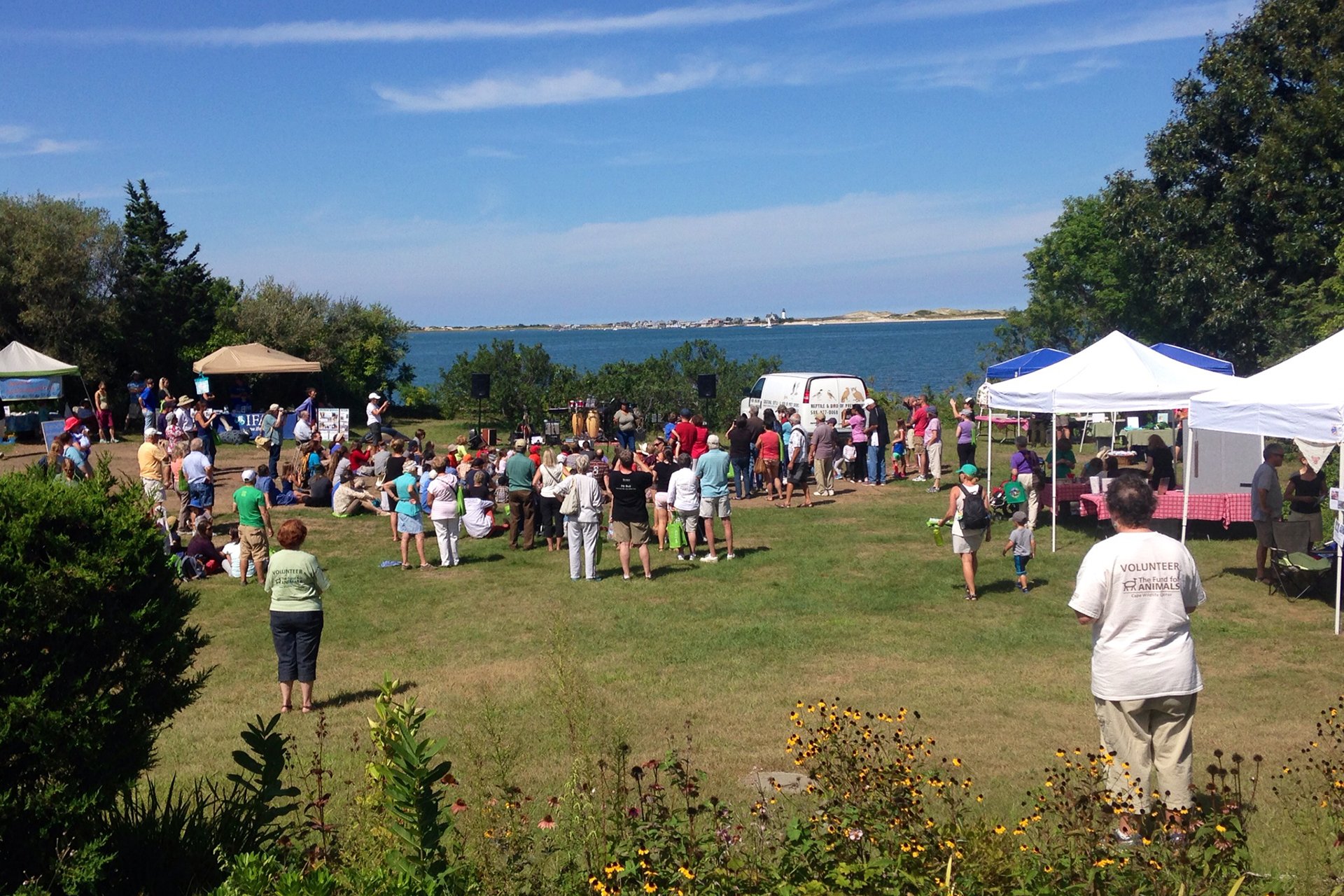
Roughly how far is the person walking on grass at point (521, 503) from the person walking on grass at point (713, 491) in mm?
2571

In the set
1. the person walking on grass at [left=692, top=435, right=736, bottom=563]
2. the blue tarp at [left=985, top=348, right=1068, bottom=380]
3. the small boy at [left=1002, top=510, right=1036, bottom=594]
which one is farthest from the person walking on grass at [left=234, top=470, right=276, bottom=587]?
the blue tarp at [left=985, top=348, right=1068, bottom=380]

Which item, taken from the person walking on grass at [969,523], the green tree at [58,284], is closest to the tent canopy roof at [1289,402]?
the person walking on grass at [969,523]

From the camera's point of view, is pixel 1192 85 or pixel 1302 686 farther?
pixel 1192 85

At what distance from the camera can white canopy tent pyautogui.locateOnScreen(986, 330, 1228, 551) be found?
13922 millimetres

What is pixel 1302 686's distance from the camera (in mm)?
8102

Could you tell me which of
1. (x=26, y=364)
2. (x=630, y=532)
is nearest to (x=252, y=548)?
(x=630, y=532)

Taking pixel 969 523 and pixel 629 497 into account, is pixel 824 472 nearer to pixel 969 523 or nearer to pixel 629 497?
pixel 629 497

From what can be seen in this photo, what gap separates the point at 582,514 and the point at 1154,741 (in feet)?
26.7

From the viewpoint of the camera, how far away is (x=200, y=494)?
14914mm

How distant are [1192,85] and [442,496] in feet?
78.5

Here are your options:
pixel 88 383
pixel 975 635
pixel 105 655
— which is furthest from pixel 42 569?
pixel 88 383

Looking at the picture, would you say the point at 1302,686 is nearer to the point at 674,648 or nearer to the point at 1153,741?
the point at 1153,741

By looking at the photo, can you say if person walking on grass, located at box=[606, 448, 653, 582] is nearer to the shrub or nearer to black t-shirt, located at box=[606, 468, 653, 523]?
black t-shirt, located at box=[606, 468, 653, 523]

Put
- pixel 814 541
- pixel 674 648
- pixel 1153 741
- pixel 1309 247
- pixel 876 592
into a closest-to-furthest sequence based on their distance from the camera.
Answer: pixel 1153 741, pixel 674 648, pixel 876 592, pixel 814 541, pixel 1309 247
